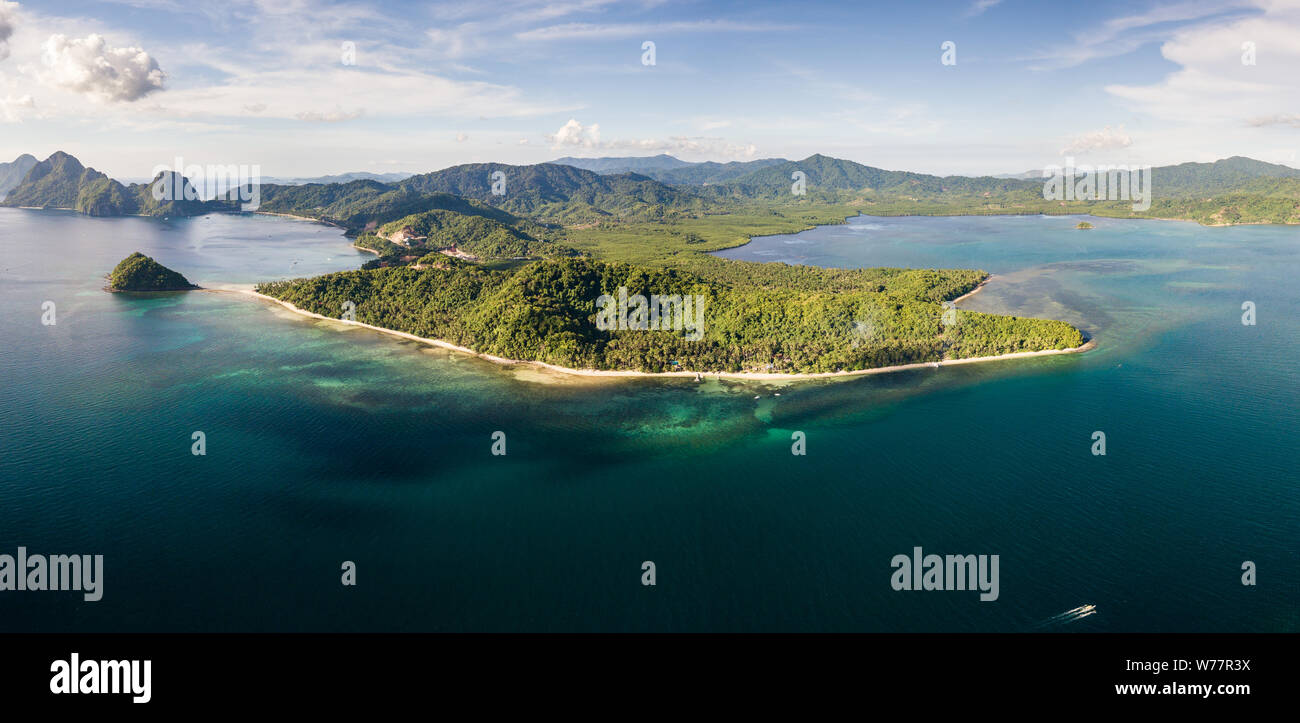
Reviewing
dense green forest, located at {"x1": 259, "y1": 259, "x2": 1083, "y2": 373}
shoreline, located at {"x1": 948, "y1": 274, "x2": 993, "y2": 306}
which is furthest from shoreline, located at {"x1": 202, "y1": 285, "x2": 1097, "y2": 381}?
shoreline, located at {"x1": 948, "y1": 274, "x2": 993, "y2": 306}

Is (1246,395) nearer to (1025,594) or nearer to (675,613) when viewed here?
(1025,594)

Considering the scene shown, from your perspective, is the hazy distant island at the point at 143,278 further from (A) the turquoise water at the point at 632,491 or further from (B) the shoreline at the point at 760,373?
(B) the shoreline at the point at 760,373

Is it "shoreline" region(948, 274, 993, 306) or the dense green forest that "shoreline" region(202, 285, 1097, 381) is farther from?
"shoreline" region(948, 274, 993, 306)

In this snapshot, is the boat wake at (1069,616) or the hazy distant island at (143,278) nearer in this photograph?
the boat wake at (1069,616)

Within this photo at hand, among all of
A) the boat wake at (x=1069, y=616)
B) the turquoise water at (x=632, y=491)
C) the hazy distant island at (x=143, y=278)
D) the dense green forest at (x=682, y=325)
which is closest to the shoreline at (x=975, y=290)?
the dense green forest at (x=682, y=325)

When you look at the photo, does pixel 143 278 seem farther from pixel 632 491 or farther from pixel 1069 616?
pixel 1069 616
